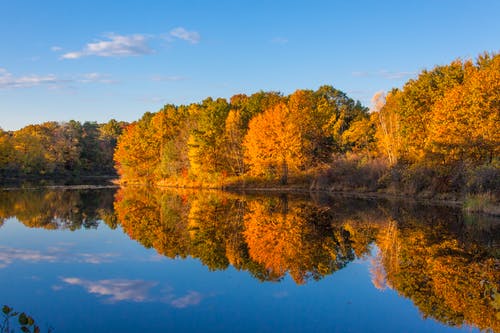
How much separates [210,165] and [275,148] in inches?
413

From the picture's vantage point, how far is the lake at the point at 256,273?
35.2 feet

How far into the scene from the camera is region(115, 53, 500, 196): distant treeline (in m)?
33.6

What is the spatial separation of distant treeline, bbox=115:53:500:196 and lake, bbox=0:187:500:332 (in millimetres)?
9531

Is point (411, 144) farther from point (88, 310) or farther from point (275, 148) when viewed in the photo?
point (88, 310)

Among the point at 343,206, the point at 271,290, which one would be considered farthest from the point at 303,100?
the point at 271,290

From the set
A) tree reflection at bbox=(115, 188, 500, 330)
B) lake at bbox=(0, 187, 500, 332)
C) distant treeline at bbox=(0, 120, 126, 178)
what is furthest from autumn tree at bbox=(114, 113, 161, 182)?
lake at bbox=(0, 187, 500, 332)

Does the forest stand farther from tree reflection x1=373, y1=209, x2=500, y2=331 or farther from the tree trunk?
tree reflection x1=373, y1=209, x2=500, y2=331

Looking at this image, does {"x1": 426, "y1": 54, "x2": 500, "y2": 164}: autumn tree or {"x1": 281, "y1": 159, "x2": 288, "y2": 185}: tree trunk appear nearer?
{"x1": 426, "y1": 54, "x2": 500, "y2": 164}: autumn tree

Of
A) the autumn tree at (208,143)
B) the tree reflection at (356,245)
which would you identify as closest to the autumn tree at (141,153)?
the autumn tree at (208,143)

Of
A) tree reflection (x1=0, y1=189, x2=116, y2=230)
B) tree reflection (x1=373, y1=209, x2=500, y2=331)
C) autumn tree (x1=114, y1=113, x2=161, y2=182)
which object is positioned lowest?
tree reflection (x1=373, y1=209, x2=500, y2=331)

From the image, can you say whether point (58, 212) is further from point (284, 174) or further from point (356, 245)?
point (284, 174)

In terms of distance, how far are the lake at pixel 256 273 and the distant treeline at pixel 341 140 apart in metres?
9.53

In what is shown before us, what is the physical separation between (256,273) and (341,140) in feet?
145

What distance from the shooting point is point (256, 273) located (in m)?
14.9
